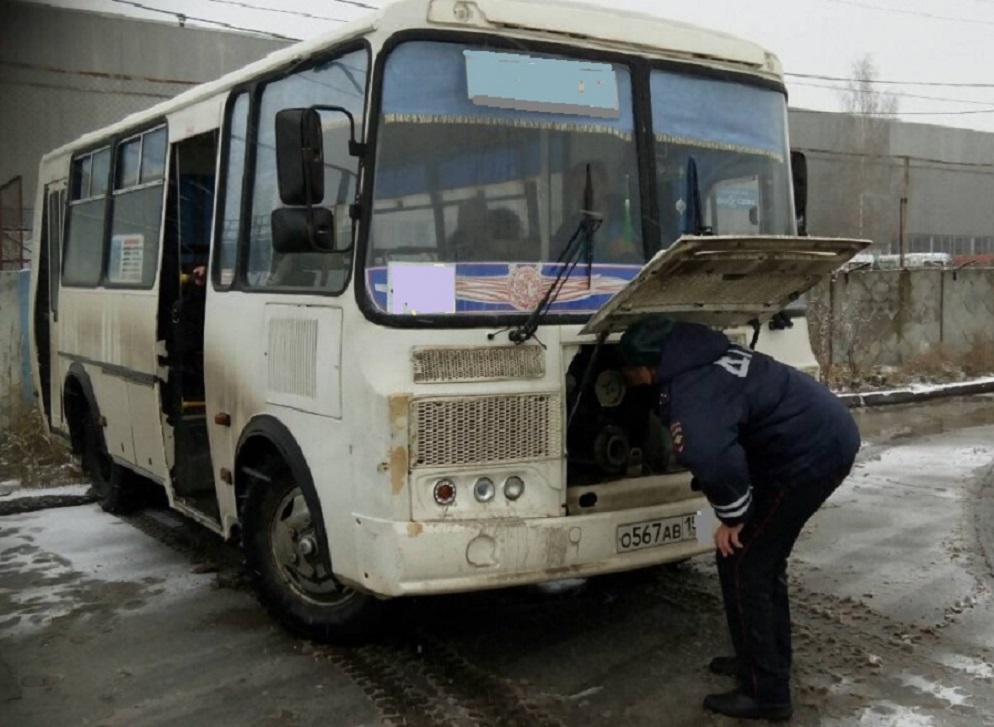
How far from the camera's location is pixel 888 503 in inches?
325

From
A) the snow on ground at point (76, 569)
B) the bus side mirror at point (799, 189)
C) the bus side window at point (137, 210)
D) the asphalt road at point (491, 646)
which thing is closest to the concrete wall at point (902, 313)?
the asphalt road at point (491, 646)

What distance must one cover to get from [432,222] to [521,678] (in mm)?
2011

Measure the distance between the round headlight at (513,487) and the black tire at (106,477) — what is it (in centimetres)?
435

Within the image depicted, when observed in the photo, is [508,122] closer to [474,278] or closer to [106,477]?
[474,278]

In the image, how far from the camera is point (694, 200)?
5113mm

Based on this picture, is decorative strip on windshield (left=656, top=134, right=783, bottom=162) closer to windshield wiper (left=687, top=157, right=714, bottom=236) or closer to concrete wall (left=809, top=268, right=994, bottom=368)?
windshield wiper (left=687, top=157, right=714, bottom=236)

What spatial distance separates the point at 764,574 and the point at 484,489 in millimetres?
1161

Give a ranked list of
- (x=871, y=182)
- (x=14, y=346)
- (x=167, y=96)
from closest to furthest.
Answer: (x=14, y=346) < (x=167, y=96) < (x=871, y=182)

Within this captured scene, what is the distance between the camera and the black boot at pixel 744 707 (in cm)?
417

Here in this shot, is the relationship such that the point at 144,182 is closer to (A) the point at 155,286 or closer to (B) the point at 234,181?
(A) the point at 155,286

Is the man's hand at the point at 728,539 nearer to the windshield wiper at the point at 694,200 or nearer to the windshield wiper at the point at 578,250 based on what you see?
the windshield wiper at the point at 578,250

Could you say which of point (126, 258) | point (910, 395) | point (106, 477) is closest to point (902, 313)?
point (910, 395)

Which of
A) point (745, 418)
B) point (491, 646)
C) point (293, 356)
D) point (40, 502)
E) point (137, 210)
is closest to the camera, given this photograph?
point (745, 418)

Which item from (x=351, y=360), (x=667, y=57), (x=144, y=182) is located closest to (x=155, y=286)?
(x=144, y=182)
